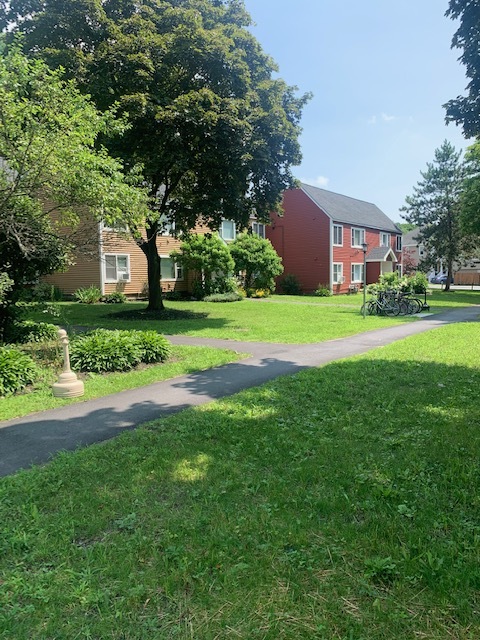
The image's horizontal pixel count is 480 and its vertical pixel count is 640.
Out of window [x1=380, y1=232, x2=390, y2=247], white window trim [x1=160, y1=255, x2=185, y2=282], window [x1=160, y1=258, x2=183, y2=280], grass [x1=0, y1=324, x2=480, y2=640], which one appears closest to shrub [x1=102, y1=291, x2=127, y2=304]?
window [x1=160, y1=258, x2=183, y2=280]

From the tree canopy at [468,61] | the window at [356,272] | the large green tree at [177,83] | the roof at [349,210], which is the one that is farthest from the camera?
the window at [356,272]

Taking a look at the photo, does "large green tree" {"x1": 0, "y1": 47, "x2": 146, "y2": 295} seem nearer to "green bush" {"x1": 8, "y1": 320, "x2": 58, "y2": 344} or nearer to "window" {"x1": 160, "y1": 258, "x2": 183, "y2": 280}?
"green bush" {"x1": 8, "y1": 320, "x2": 58, "y2": 344}

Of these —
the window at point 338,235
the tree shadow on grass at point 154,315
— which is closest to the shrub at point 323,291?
the window at point 338,235

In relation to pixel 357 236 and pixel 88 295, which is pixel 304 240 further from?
pixel 88 295

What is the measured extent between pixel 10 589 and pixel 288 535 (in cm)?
169

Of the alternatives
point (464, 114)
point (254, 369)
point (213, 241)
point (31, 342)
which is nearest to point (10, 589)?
point (254, 369)

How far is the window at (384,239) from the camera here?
141 feet

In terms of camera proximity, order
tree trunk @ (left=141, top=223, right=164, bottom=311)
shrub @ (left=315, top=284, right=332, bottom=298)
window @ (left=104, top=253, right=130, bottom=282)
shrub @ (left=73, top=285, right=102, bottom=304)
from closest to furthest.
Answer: tree trunk @ (left=141, top=223, right=164, bottom=311), shrub @ (left=73, top=285, right=102, bottom=304), window @ (left=104, top=253, right=130, bottom=282), shrub @ (left=315, top=284, right=332, bottom=298)

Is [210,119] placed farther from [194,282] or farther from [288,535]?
[194,282]

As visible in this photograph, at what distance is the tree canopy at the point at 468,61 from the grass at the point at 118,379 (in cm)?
602

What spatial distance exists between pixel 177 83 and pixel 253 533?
52.9 ft

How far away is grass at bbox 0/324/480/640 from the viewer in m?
2.25

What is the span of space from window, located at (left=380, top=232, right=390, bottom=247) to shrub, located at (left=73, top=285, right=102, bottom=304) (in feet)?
95.1

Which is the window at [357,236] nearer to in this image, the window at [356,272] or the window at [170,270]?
the window at [356,272]
